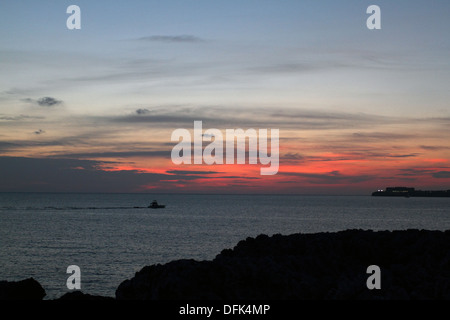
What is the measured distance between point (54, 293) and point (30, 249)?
101 feet

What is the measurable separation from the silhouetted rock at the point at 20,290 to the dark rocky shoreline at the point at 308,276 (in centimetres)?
25

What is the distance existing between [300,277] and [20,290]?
1128cm

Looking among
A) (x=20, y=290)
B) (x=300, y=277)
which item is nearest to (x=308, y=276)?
(x=300, y=277)

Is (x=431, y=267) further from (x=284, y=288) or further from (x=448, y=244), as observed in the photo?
(x=284, y=288)

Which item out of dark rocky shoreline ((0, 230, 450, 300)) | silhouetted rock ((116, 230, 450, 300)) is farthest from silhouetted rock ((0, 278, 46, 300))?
silhouetted rock ((116, 230, 450, 300))

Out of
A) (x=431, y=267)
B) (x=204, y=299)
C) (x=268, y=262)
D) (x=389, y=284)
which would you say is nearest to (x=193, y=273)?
(x=204, y=299)

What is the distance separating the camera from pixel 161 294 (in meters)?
13.3

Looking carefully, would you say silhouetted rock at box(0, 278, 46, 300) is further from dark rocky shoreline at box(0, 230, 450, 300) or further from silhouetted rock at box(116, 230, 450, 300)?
silhouetted rock at box(116, 230, 450, 300)

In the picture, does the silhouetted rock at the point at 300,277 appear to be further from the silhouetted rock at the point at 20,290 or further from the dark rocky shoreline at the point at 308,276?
the silhouetted rock at the point at 20,290

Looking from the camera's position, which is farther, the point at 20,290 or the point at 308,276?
the point at 20,290

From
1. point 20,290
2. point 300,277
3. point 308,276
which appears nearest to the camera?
point 300,277

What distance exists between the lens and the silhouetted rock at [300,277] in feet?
44.3

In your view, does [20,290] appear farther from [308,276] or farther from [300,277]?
[308,276]

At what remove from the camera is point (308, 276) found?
14969 mm
